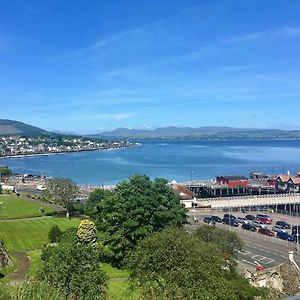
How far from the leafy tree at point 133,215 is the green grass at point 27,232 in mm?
5776

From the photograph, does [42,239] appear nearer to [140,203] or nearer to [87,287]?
[140,203]

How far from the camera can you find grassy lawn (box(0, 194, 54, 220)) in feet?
131

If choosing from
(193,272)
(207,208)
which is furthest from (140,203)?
(207,208)

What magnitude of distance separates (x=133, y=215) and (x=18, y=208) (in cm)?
2184

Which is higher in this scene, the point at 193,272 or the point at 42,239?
the point at 193,272

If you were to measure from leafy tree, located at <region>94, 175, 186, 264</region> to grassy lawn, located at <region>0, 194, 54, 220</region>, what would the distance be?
14945mm

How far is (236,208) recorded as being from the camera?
51.2m

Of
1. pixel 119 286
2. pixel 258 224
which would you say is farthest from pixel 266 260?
pixel 258 224

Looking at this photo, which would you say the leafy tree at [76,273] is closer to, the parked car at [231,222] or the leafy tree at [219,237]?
the leafy tree at [219,237]

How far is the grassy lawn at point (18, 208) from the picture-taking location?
39.8 m

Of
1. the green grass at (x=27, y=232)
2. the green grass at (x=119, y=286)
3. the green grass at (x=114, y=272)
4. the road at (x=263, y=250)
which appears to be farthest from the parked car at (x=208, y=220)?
the green grass at (x=114, y=272)

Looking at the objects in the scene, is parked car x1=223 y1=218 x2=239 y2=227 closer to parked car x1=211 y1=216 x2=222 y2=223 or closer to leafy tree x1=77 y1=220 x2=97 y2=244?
parked car x1=211 y1=216 x2=222 y2=223

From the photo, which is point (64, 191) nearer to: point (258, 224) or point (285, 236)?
point (258, 224)

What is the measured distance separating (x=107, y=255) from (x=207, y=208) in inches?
1013
